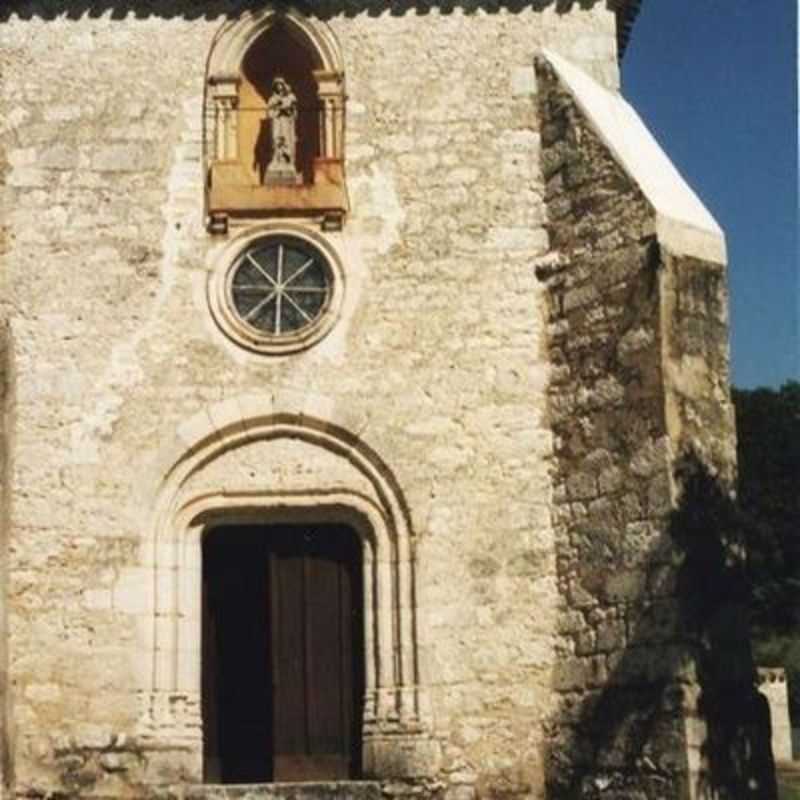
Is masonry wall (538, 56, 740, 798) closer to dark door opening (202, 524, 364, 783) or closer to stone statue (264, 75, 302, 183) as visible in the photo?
dark door opening (202, 524, 364, 783)

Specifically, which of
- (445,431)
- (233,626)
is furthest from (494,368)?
(233,626)

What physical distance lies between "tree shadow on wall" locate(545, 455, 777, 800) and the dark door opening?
175cm

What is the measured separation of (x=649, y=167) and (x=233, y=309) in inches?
127

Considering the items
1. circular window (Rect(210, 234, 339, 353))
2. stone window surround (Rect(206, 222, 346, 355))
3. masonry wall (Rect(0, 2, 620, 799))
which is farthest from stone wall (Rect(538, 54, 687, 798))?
circular window (Rect(210, 234, 339, 353))

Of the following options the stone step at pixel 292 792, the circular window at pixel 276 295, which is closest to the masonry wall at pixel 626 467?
the stone step at pixel 292 792

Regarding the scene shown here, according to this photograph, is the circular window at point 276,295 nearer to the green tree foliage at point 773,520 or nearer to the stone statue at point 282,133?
the stone statue at point 282,133

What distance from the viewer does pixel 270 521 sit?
36.5 feet

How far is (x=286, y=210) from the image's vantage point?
11375mm

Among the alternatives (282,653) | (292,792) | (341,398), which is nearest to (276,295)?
(341,398)

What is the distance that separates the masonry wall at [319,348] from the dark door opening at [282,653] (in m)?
0.72

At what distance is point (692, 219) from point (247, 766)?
5.06 m

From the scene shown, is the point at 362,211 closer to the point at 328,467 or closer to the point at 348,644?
the point at 328,467

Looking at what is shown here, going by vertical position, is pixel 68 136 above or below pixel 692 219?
above

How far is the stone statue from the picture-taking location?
11.5 m
